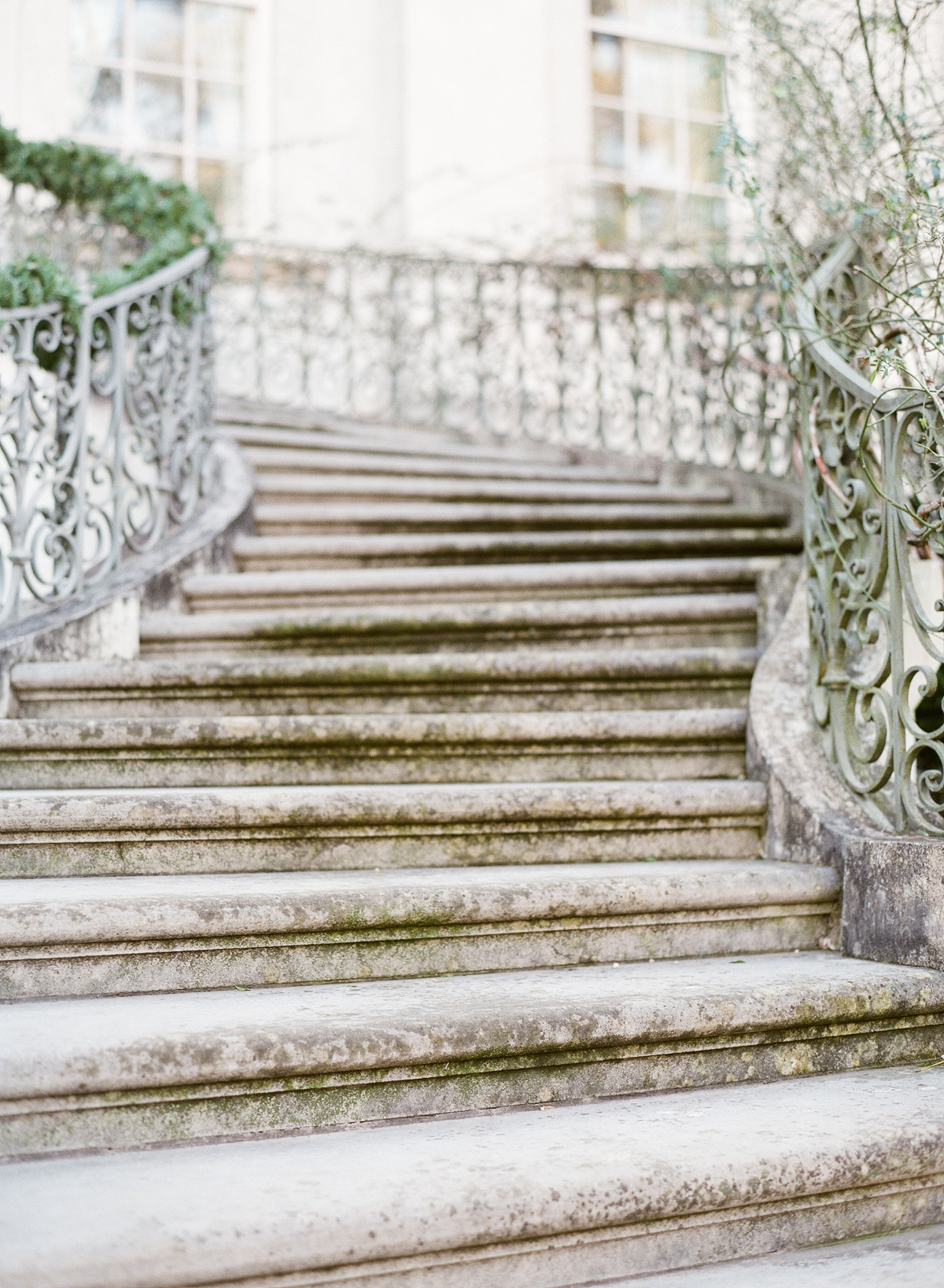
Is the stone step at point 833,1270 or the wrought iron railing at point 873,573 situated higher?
the wrought iron railing at point 873,573

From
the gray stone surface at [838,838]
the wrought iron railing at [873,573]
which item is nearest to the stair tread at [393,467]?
the wrought iron railing at [873,573]

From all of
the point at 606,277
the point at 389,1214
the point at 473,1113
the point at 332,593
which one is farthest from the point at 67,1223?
the point at 606,277

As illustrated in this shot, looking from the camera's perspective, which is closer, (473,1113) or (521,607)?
(473,1113)

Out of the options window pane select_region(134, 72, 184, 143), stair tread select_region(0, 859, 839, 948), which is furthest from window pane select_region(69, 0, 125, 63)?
stair tread select_region(0, 859, 839, 948)

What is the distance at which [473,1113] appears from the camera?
1.75m

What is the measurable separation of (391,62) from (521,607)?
564 centimetres

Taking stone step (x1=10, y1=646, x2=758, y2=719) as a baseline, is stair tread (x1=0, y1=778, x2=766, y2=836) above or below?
below

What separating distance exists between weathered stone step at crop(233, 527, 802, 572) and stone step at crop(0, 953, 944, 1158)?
1.89m

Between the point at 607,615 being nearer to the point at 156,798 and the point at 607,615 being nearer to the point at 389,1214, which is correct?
the point at 156,798

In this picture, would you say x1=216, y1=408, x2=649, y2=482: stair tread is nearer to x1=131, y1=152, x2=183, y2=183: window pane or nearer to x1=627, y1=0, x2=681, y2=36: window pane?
x1=131, y1=152, x2=183, y2=183: window pane

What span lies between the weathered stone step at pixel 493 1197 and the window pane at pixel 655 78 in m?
7.81

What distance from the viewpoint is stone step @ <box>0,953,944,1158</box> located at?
159 cm

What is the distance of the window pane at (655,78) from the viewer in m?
8.05

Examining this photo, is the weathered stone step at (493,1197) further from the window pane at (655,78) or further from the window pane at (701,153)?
the window pane at (655,78)
